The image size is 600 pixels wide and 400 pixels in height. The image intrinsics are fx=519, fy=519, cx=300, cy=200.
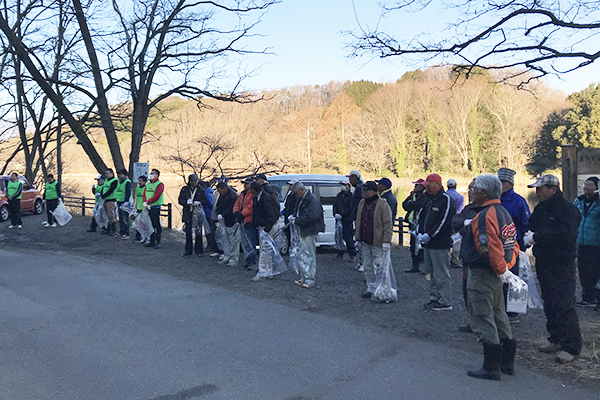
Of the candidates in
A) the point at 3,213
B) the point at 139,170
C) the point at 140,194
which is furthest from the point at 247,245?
the point at 3,213

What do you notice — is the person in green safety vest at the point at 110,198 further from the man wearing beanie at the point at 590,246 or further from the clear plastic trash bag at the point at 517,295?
the clear plastic trash bag at the point at 517,295

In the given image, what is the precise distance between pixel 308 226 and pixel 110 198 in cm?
825

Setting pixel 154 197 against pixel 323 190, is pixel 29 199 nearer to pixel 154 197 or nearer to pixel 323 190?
pixel 154 197

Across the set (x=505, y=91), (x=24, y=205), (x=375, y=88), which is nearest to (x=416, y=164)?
(x=505, y=91)

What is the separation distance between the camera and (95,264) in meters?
10.9

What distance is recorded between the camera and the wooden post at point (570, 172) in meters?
8.38

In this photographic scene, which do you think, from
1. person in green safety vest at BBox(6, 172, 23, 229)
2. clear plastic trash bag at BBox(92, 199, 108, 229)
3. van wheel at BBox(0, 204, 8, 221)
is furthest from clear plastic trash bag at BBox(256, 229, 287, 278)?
van wheel at BBox(0, 204, 8, 221)

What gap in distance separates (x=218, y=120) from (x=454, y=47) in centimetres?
2042

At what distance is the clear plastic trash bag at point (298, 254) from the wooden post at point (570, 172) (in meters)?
4.39

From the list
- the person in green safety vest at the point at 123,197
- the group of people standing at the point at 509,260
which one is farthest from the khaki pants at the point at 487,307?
the person in green safety vest at the point at 123,197

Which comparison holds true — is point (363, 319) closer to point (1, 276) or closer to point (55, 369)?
point (55, 369)

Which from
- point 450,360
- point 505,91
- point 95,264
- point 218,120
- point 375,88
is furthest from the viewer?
point 375,88

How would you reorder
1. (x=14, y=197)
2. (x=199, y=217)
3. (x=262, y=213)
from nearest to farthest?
(x=262, y=213) < (x=199, y=217) < (x=14, y=197)

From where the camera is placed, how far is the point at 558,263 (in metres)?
5.34
